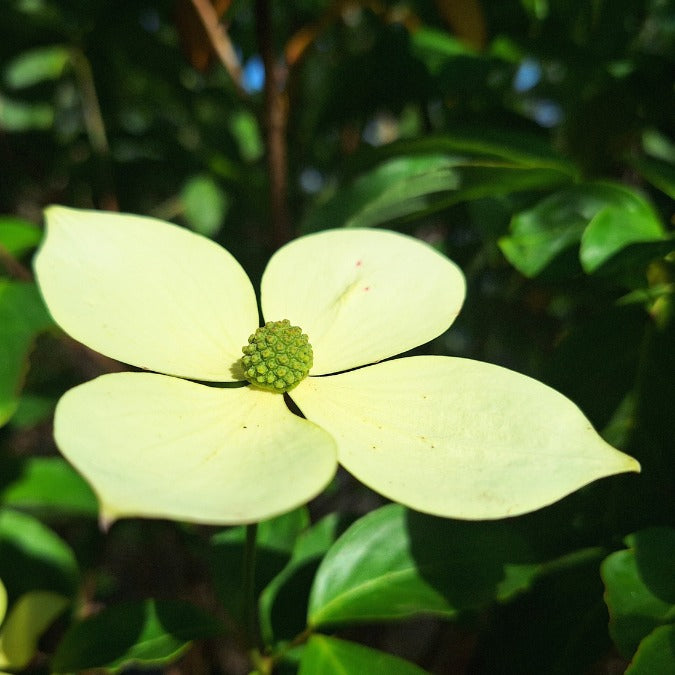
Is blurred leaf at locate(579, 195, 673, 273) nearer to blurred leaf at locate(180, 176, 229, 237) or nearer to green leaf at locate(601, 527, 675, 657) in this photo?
green leaf at locate(601, 527, 675, 657)

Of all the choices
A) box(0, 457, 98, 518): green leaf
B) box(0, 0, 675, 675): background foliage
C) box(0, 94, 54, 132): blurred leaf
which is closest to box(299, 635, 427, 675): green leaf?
box(0, 0, 675, 675): background foliage

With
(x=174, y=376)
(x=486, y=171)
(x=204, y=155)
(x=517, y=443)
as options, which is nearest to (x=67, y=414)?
(x=174, y=376)

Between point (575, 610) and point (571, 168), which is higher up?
point (571, 168)

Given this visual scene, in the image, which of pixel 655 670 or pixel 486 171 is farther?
pixel 486 171

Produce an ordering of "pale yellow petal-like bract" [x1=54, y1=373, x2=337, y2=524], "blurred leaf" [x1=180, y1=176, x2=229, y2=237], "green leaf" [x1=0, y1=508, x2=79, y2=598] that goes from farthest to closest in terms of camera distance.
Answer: "blurred leaf" [x1=180, y1=176, x2=229, y2=237] < "green leaf" [x1=0, y1=508, x2=79, y2=598] < "pale yellow petal-like bract" [x1=54, y1=373, x2=337, y2=524]

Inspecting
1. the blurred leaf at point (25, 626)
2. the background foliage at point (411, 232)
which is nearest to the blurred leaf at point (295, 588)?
the background foliage at point (411, 232)

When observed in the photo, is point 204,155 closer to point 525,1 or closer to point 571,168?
point 525,1

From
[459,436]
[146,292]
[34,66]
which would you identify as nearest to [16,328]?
[146,292]
